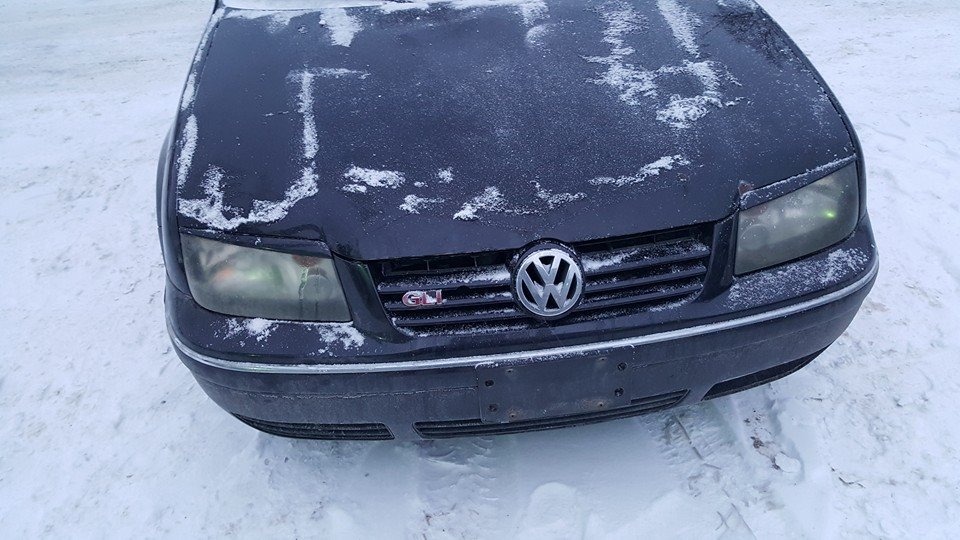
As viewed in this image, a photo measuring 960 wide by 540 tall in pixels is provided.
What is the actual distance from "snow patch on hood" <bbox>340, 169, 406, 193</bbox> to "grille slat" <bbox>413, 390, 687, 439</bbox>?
2.05 feet

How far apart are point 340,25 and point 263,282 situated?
1250 millimetres

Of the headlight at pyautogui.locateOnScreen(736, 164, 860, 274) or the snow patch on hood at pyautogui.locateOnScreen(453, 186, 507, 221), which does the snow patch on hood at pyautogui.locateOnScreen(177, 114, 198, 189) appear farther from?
the headlight at pyautogui.locateOnScreen(736, 164, 860, 274)

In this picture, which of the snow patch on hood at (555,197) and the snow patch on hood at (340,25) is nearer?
the snow patch on hood at (555,197)

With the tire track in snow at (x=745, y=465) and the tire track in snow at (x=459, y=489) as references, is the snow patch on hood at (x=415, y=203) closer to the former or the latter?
the tire track in snow at (x=459, y=489)

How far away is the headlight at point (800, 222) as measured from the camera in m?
1.88

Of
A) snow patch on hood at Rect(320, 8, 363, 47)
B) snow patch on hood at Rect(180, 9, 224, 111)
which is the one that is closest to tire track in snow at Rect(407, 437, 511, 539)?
snow patch on hood at Rect(180, 9, 224, 111)

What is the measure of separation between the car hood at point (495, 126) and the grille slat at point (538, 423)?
49 centimetres

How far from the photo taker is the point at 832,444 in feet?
7.61

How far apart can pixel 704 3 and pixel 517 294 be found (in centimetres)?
155

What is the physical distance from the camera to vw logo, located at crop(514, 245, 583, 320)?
5.61 feet

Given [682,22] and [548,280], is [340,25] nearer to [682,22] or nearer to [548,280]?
[682,22]

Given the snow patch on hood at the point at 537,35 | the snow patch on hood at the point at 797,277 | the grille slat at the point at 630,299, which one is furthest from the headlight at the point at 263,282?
the snow patch on hood at the point at 537,35

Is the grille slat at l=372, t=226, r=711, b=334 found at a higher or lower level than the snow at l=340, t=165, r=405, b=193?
lower

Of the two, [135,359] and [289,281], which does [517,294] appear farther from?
[135,359]
